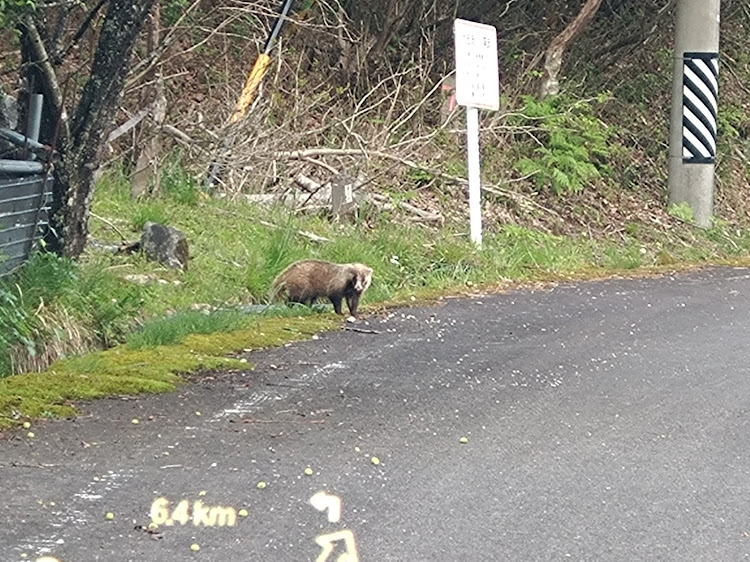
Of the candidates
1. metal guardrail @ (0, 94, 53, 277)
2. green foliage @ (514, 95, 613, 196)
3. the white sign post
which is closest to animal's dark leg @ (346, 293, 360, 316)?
metal guardrail @ (0, 94, 53, 277)

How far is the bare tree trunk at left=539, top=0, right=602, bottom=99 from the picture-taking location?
736 inches

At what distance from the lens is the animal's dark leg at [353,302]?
10383 millimetres

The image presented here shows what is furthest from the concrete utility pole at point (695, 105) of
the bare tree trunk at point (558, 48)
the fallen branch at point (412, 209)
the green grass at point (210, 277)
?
the fallen branch at point (412, 209)

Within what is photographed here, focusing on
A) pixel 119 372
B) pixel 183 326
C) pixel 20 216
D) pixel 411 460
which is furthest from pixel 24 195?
pixel 411 460

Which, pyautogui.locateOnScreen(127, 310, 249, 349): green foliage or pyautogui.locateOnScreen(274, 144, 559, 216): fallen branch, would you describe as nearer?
pyautogui.locateOnScreen(127, 310, 249, 349): green foliage

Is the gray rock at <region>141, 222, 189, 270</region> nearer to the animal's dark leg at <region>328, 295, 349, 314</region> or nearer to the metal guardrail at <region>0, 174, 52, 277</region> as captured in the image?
the animal's dark leg at <region>328, 295, 349, 314</region>

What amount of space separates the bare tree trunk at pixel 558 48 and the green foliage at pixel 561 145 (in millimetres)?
357

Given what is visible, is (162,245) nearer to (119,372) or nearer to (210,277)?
(210,277)

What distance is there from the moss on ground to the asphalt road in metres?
0.17

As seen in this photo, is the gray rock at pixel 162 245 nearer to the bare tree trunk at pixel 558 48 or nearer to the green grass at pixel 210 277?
the green grass at pixel 210 277

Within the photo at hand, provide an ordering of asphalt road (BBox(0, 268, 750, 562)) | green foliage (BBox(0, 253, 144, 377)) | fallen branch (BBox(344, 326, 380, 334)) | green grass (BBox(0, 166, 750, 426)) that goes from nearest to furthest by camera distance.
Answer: asphalt road (BBox(0, 268, 750, 562)) < green grass (BBox(0, 166, 750, 426)) < green foliage (BBox(0, 253, 144, 377)) < fallen branch (BBox(344, 326, 380, 334))

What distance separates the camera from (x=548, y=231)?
642 inches

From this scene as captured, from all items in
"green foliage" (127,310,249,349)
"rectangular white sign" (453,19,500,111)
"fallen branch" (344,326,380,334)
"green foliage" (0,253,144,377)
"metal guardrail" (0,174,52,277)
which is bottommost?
"fallen branch" (344,326,380,334)

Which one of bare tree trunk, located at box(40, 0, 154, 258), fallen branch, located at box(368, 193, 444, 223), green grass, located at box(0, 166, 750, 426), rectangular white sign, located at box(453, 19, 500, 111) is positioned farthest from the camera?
fallen branch, located at box(368, 193, 444, 223)
